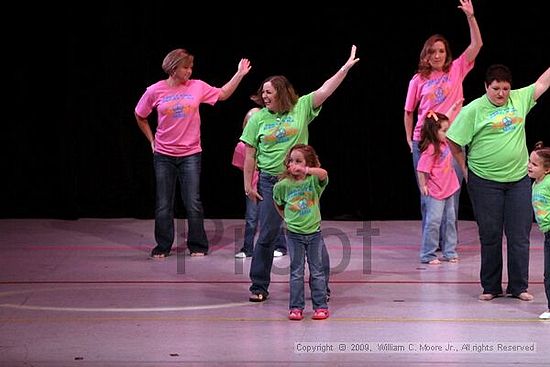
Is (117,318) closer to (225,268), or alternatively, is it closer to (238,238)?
(225,268)

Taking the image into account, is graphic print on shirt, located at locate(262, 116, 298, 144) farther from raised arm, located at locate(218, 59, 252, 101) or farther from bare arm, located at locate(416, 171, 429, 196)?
bare arm, located at locate(416, 171, 429, 196)

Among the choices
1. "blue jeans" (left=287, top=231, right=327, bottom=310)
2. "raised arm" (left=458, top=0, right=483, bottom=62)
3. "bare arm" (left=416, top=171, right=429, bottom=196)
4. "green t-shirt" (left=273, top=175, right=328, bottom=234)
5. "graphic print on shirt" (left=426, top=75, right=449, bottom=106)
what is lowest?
"blue jeans" (left=287, top=231, right=327, bottom=310)

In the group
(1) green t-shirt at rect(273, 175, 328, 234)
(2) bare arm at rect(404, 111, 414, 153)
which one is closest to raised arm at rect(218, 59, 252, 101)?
(2) bare arm at rect(404, 111, 414, 153)

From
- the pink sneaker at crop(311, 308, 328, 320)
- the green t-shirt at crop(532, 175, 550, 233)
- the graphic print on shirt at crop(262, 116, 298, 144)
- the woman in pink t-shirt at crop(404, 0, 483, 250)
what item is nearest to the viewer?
the green t-shirt at crop(532, 175, 550, 233)

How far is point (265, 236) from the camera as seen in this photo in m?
7.52

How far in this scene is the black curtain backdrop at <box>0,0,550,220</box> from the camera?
1085 cm

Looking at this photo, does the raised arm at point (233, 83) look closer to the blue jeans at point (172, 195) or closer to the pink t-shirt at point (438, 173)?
the blue jeans at point (172, 195)

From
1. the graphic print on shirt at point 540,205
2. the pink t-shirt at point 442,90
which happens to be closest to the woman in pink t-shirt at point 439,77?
the pink t-shirt at point 442,90

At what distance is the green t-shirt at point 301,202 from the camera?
705 centimetres

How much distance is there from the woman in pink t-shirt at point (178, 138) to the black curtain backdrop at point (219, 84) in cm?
186

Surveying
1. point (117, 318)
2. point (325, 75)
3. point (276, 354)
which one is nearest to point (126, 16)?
point (325, 75)

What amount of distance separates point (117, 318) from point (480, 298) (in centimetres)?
233

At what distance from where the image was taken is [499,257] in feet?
24.5

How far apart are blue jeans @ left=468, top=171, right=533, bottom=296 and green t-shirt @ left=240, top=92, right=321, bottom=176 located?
113cm
